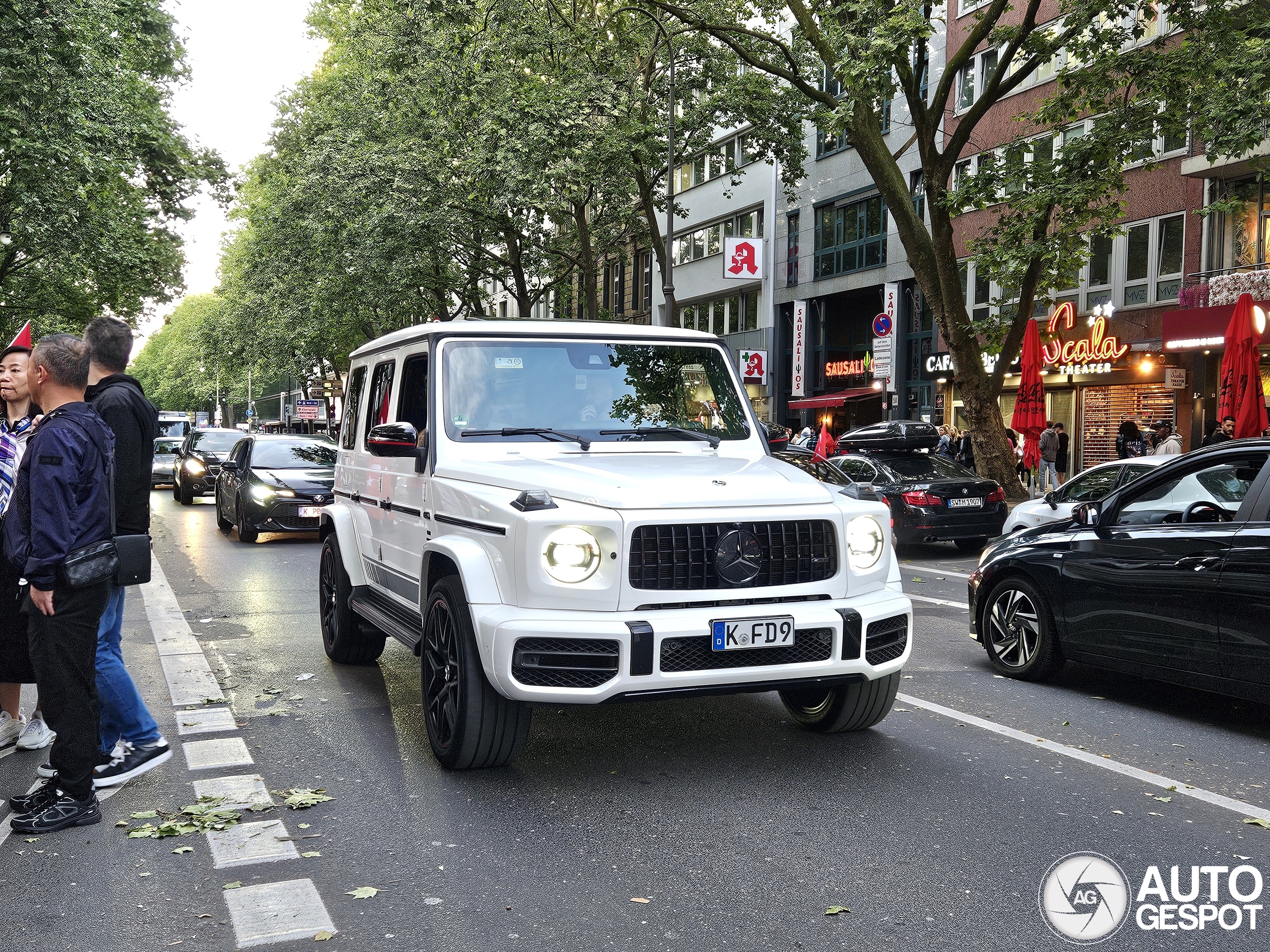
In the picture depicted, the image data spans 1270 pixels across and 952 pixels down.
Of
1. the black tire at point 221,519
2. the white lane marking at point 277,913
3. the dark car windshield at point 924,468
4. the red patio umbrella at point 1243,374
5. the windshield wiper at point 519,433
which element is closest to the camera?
the white lane marking at point 277,913

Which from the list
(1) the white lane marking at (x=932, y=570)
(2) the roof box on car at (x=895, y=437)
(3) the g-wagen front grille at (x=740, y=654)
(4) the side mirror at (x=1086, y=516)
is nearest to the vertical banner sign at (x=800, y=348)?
(2) the roof box on car at (x=895, y=437)

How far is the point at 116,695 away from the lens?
5520 mm

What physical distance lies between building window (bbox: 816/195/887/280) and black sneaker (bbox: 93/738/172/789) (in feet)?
107

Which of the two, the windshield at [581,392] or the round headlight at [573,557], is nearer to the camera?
the round headlight at [573,557]

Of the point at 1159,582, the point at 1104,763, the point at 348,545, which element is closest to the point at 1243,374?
the point at 1159,582

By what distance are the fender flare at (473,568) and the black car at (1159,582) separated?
3.80m

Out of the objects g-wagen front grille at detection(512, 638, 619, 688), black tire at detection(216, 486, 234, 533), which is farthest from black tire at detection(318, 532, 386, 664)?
black tire at detection(216, 486, 234, 533)

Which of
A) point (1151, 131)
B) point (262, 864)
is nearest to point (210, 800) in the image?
point (262, 864)

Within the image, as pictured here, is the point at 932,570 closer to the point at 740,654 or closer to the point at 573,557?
the point at 740,654

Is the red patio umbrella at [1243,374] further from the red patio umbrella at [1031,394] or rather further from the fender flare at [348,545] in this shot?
the fender flare at [348,545]

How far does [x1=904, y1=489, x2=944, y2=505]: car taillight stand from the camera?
16297 mm

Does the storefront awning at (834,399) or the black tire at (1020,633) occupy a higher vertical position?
the storefront awning at (834,399)

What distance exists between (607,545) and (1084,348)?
87.3ft

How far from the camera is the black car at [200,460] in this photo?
2645cm
